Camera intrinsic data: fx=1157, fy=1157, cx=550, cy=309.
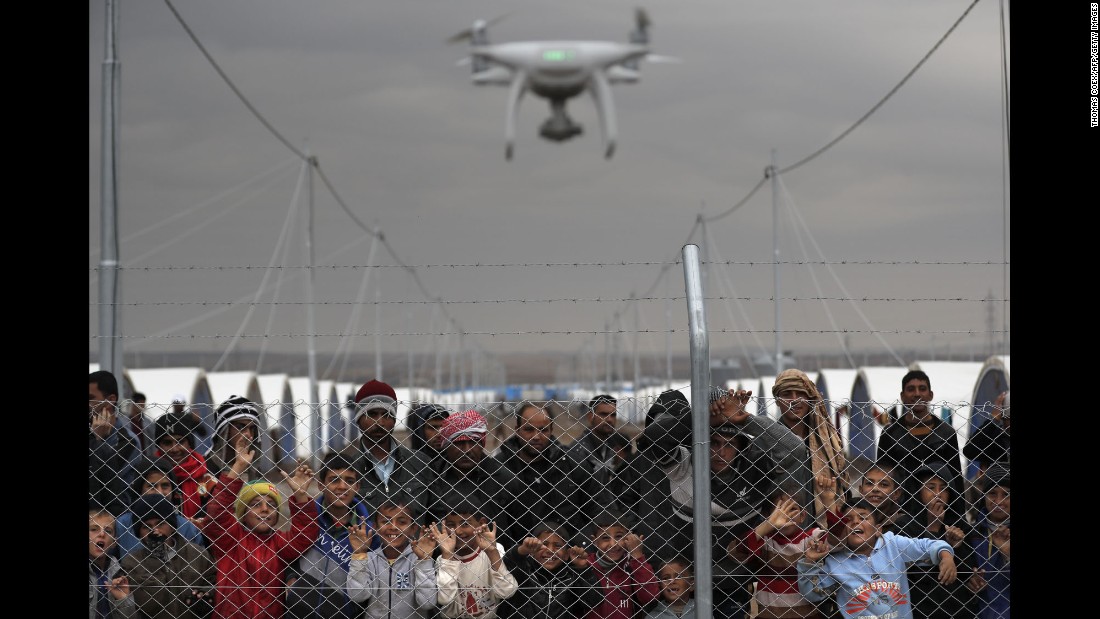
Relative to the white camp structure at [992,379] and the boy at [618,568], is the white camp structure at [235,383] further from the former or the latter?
the boy at [618,568]

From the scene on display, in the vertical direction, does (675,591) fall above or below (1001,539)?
below

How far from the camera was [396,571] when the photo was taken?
421cm

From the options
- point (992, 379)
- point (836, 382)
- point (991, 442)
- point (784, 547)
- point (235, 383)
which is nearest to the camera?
point (784, 547)

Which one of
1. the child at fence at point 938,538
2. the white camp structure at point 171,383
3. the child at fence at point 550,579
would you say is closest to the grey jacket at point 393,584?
the child at fence at point 550,579

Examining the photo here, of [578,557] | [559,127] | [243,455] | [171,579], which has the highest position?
[559,127]

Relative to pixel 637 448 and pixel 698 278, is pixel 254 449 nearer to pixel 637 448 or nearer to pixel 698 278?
pixel 637 448

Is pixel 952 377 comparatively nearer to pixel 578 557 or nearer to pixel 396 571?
pixel 578 557

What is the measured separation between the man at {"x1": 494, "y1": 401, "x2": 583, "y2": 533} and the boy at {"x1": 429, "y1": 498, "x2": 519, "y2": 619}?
0.19 meters

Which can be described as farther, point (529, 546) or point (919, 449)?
point (919, 449)

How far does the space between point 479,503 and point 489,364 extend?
97.7m

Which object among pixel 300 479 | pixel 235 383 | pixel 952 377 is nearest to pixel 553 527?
pixel 300 479

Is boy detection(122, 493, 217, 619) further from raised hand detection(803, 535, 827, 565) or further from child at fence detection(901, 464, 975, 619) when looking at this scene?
child at fence detection(901, 464, 975, 619)

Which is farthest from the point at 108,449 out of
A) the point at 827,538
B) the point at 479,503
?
the point at 827,538

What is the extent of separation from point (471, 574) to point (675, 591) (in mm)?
766
